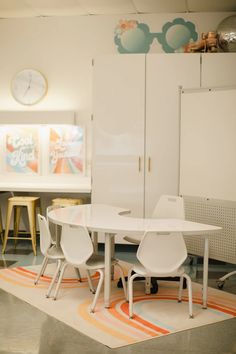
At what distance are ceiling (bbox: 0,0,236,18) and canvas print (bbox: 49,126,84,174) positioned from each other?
1.50 meters

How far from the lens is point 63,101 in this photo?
23.9 feet

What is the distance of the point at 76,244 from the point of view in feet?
14.2

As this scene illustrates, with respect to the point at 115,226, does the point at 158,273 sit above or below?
below

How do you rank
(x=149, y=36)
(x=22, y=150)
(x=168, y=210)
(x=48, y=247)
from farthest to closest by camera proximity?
(x=22, y=150), (x=149, y=36), (x=168, y=210), (x=48, y=247)

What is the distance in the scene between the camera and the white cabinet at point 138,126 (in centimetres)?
628

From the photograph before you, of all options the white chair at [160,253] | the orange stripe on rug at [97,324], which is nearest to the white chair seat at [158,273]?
the white chair at [160,253]

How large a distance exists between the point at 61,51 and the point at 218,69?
87.2 inches

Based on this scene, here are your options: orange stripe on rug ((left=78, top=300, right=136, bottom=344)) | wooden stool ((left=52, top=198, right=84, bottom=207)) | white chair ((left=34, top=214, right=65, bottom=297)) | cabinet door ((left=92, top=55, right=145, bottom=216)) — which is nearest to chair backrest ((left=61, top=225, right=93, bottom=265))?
white chair ((left=34, top=214, right=65, bottom=297))

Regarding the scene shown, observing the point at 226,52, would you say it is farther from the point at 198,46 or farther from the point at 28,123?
the point at 28,123

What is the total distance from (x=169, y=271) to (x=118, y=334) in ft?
2.05

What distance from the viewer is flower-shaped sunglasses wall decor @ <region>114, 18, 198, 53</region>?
22.7 ft

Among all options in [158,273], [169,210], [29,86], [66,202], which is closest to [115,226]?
[158,273]

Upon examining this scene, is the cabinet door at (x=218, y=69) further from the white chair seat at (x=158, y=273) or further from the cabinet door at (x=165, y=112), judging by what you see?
the white chair seat at (x=158, y=273)

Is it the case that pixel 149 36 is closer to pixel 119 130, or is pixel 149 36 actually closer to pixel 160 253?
pixel 119 130
